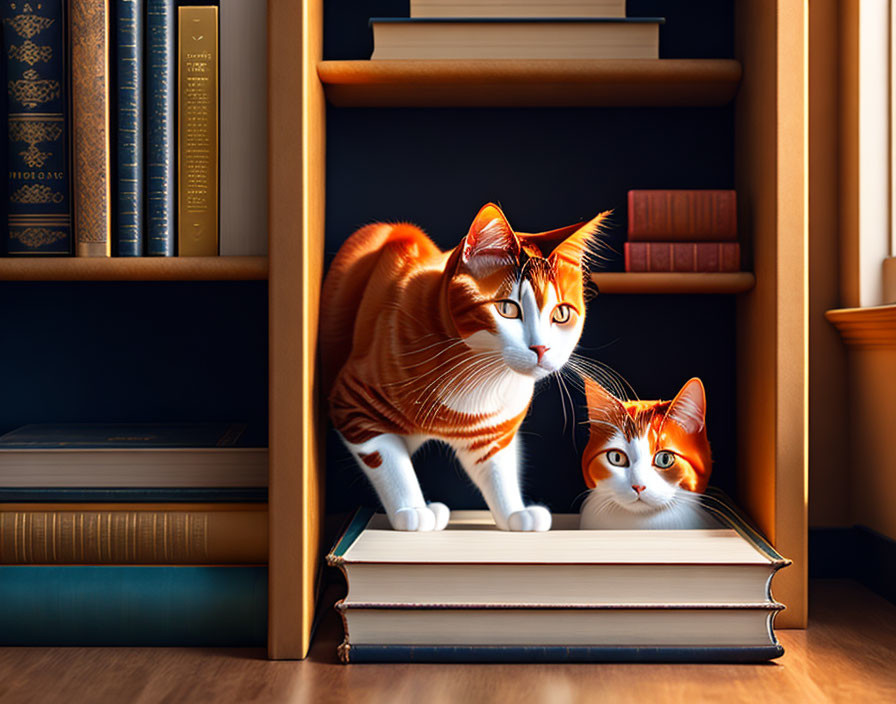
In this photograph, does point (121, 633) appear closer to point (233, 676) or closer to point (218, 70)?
point (233, 676)

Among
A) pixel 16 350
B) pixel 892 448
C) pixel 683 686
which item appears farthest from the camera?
pixel 16 350

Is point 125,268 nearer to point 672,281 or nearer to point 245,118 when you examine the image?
point 245,118

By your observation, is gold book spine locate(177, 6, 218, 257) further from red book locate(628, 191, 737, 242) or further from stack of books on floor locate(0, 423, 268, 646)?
red book locate(628, 191, 737, 242)

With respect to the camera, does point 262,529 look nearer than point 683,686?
No

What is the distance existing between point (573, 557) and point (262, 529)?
340 millimetres

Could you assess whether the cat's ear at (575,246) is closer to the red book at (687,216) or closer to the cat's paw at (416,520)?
the red book at (687,216)

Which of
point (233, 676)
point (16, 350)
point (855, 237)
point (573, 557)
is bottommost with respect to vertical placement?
point (233, 676)

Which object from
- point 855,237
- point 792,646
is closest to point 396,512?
point 792,646

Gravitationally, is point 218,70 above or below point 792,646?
above

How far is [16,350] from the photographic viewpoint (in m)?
1.08

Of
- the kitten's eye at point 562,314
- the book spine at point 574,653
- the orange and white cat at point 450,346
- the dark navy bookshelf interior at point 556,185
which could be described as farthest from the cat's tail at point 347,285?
the book spine at point 574,653

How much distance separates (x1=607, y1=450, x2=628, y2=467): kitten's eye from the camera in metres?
0.90

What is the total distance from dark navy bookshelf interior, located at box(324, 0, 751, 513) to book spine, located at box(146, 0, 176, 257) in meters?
0.27

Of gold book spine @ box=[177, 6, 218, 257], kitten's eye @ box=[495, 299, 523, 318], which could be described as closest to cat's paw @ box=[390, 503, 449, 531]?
kitten's eye @ box=[495, 299, 523, 318]
